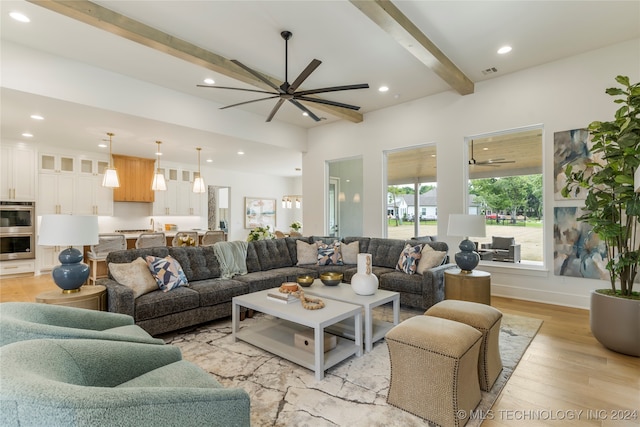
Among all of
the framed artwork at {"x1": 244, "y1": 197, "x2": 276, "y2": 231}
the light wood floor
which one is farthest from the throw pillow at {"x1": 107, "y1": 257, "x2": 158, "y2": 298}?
the framed artwork at {"x1": 244, "y1": 197, "x2": 276, "y2": 231}

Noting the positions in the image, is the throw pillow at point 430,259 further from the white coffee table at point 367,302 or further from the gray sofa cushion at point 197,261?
the gray sofa cushion at point 197,261

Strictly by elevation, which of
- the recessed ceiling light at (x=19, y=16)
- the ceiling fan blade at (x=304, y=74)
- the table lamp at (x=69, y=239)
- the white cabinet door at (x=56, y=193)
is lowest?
the table lamp at (x=69, y=239)

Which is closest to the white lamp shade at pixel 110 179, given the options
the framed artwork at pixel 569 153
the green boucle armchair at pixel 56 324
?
the green boucle armchair at pixel 56 324

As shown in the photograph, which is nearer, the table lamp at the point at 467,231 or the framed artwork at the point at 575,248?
the table lamp at the point at 467,231

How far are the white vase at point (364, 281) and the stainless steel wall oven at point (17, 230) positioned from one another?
6.79 metres

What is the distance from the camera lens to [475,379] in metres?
2.01

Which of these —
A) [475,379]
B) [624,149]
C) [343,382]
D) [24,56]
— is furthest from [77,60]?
[624,149]

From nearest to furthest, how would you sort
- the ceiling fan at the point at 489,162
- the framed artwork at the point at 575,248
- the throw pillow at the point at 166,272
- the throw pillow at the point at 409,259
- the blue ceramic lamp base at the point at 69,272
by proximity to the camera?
1. the blue ceramic lamp base at the point at 69,272
2. the throw pillow at the point at 166,272
3. the framed artwork at the point at 575,248
4. the throw pillow at the point at 409,259
5. the ceiling fan at the point at 489,162

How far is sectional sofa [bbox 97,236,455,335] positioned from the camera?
2.99 m

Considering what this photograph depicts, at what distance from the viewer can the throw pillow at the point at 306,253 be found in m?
4.90

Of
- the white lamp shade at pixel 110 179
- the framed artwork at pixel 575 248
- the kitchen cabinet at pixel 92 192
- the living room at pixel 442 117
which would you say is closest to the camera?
the living room at pixel 442 117

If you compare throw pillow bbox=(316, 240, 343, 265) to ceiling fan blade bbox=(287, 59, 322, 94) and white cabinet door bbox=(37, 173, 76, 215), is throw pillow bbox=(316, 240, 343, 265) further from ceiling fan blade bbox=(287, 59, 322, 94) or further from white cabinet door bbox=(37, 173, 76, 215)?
white cabinet door bbox=(37, 173, 76, 215)

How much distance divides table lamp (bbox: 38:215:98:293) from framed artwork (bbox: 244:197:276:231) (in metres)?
7.42

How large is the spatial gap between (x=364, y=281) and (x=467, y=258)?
1.49m
